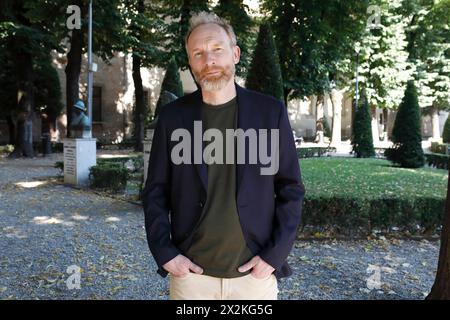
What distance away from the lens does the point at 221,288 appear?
6.62ft

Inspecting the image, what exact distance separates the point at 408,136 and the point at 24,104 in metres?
17.5

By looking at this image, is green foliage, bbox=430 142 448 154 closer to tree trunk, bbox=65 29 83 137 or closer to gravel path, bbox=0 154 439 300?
gravel path, bbox=0 154 439 300

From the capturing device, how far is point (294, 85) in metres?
20.9

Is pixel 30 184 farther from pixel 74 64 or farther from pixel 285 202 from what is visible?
pixel 285 202

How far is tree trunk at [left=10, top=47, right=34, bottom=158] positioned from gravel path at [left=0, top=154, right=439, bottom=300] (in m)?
13.0

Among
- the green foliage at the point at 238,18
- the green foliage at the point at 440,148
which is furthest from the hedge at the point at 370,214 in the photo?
the green foliage at the point at 440,148

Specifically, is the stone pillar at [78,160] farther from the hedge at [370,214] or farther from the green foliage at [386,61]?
the green foliage at [386,61]

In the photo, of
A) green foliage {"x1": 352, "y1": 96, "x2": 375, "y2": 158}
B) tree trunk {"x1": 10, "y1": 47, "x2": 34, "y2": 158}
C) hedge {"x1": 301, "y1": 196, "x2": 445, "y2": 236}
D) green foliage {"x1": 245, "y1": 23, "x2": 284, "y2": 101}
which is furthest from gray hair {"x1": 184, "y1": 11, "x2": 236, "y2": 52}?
green foliage {"x1": 352, "y1": 96, "x2": 375, "y2": 158}

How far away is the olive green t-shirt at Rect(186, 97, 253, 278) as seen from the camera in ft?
6.49

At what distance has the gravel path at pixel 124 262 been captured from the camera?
4.50 m

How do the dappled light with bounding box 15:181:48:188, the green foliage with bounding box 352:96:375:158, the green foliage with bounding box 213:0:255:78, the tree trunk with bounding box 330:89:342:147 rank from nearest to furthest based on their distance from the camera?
the dappled light with bounding box 15:181:48:188 → the green foliage with bounding box 213:0:255:78 → the green foliage with bounding box 352:96:375:158 → the tree trunk with bounding box 330:89:342:147

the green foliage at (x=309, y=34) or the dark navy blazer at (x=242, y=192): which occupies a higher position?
the green foliage at (x=309, y=34)

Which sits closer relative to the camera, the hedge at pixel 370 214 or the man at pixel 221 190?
the man at pixel 221 190

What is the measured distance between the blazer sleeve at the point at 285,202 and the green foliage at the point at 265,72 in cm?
1127
